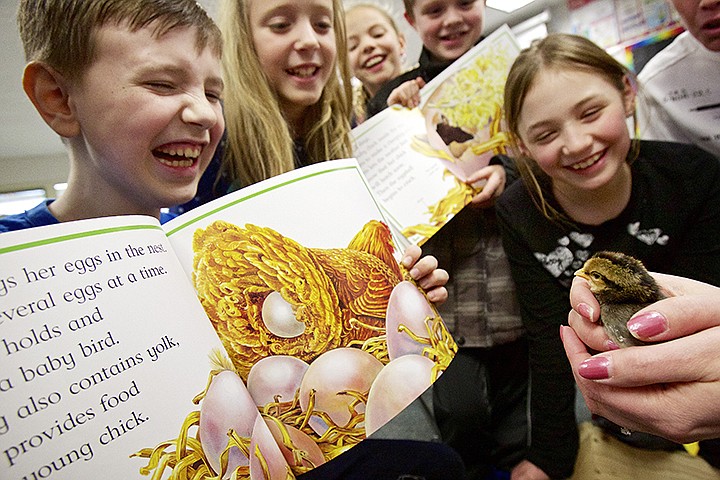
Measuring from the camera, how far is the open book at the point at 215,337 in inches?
8.4

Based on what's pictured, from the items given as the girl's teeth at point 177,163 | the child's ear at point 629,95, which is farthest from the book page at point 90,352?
the child's ear at point 629,95

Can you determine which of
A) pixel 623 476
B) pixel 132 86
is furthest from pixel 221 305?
pixel 623 476

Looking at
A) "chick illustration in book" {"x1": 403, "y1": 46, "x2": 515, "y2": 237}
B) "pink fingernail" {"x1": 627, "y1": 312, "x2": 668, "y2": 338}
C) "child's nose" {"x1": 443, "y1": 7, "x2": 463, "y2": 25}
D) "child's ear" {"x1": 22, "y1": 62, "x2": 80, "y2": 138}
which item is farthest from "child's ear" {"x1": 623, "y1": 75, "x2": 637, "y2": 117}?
"child's ear" {"x1": 22, "y1": 62, "x2": 80, "y2": 138}

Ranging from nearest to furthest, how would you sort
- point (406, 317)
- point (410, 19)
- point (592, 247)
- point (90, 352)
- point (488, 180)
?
1. point (90, 352)
2. point (406, 317)
3. point (592, 247)
4. point (488, 180)
5. point (410, 19)

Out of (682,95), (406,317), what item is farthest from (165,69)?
(682,95)

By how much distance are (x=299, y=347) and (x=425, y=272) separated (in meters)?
0.15

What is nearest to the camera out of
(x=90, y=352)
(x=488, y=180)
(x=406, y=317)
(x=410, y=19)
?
(x=90, y=352)

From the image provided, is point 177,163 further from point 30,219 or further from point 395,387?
point 395,387

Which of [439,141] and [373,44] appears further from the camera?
[373,44]

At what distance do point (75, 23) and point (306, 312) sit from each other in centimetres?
28

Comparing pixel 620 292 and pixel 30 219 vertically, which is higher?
pixel 30 219

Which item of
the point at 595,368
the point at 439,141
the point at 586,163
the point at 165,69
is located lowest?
the point at 595,368

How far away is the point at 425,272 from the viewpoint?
1.29ft

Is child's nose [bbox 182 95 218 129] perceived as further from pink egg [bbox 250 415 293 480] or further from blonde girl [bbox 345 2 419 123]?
blonde girl [bbox 345 2 419 123]
